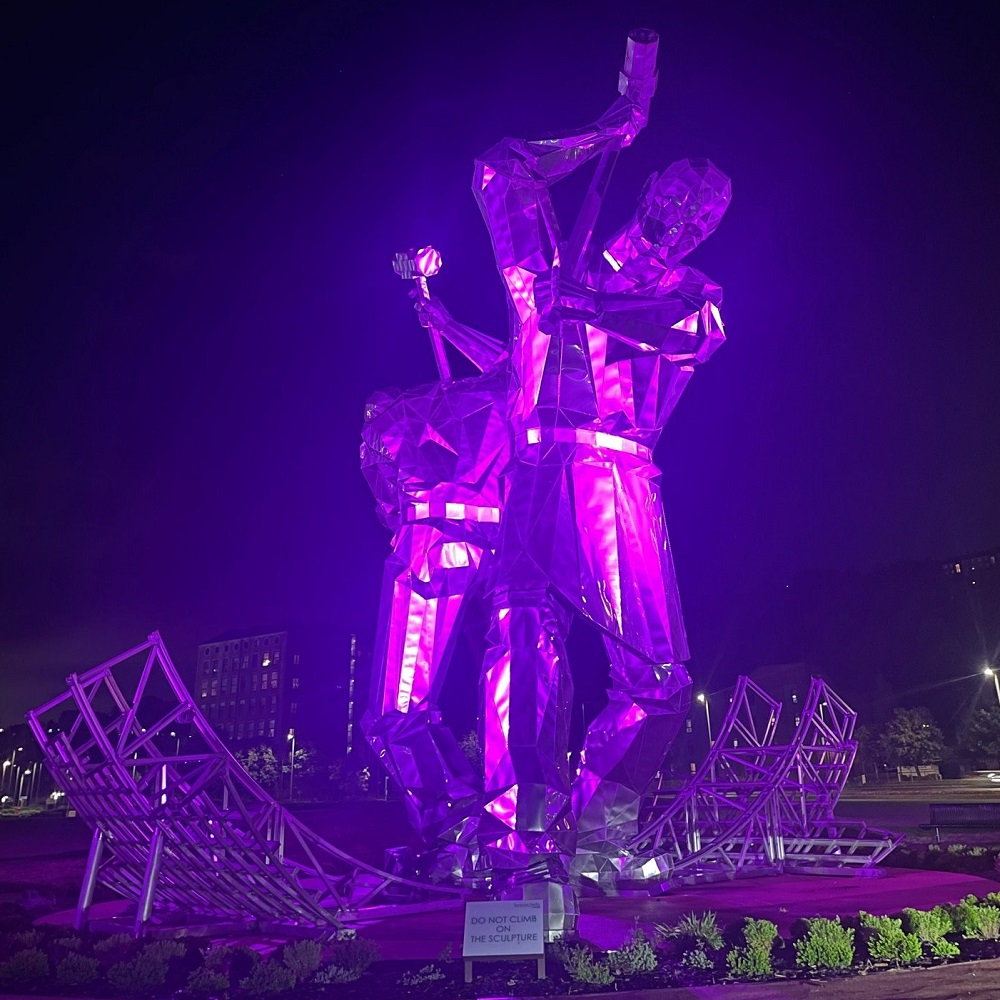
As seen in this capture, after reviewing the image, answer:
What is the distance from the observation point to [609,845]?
16.3 meters

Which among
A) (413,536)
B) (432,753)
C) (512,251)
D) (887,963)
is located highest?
(512,251)

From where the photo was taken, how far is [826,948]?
10.1 meters

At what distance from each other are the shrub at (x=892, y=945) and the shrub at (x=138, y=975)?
8.34 metres

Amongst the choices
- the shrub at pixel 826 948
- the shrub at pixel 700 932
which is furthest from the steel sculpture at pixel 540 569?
the shrub at pixel 826 948

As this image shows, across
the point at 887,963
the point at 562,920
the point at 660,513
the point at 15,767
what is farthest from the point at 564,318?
the point at 15,767

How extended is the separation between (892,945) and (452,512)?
11168 mm

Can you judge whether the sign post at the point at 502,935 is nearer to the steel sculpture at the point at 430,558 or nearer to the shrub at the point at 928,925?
the shrub at the point at 928,925

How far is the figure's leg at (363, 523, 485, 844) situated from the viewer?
17.2 meters

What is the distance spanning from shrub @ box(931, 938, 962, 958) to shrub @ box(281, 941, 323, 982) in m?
7.39

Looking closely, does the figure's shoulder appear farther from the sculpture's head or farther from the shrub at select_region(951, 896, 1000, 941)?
the shrub at select_region(951, 896, 1000, 941)

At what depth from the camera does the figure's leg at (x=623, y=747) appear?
16406 millimetres

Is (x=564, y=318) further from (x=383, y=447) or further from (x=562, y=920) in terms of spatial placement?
(x=562, y=920)

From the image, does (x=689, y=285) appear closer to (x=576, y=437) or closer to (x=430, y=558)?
(x=576, y=437)

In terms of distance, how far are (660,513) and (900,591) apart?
6138 centimetres
